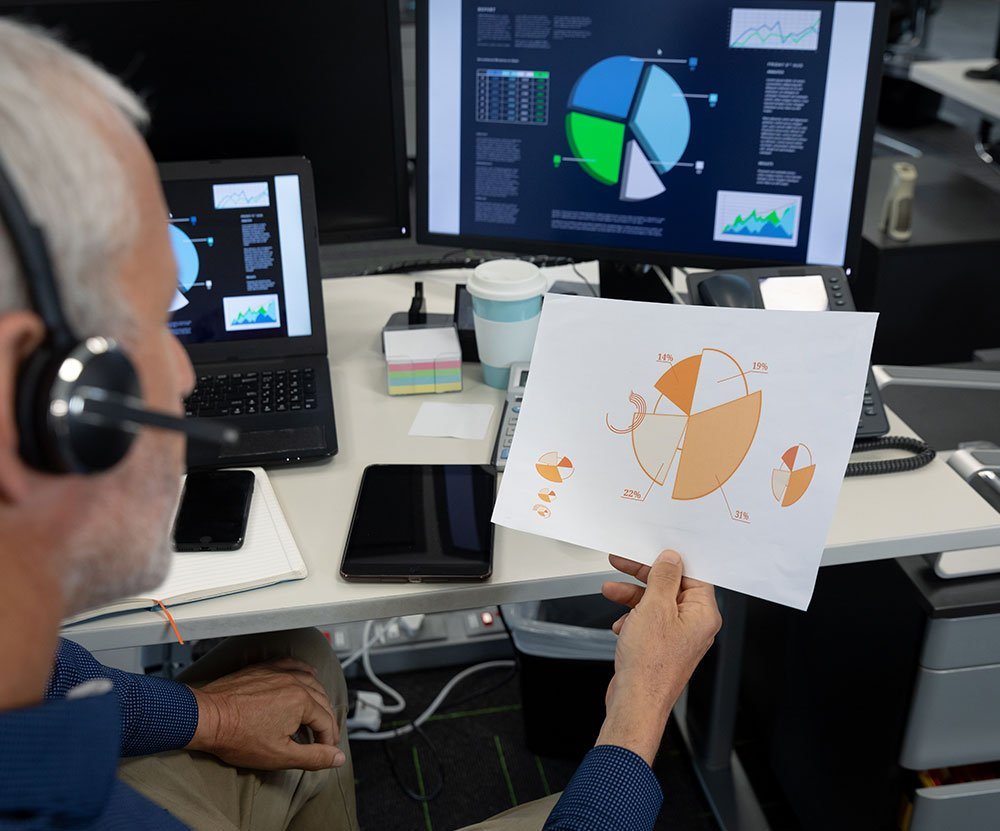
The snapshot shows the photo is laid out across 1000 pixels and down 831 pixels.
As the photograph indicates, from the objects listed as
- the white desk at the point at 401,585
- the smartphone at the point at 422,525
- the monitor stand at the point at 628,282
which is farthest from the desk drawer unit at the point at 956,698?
the monitor stand at the point at 628,282

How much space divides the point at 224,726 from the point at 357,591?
21 centimetres

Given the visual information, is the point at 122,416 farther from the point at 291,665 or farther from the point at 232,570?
the point at 291,665

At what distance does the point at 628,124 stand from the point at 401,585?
0.71 meters

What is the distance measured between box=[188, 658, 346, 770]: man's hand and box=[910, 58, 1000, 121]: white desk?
2.77 m

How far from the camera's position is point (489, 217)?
1.40 meters

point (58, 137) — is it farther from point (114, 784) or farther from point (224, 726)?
point (224, 726)

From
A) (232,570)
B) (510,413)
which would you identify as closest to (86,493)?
(232,570)

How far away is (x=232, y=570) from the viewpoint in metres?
0.96

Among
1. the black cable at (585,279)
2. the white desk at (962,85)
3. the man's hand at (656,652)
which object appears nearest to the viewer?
the man's hand at (656,652)

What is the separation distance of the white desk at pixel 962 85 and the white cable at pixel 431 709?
228 cm

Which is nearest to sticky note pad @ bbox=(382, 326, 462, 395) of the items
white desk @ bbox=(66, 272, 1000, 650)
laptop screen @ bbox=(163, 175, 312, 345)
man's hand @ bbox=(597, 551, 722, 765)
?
white desk @ bbox=(66, 272, 1000, 650)

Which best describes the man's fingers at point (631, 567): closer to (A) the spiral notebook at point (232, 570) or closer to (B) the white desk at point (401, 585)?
(B) the white desk at point (401, 585)

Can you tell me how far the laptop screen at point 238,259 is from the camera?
1204 mm

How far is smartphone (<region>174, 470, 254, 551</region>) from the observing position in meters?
0.98
